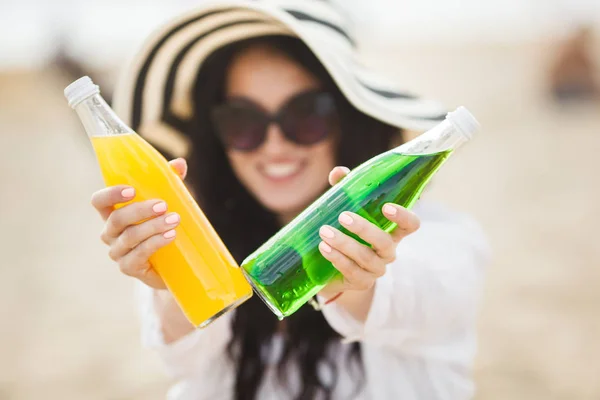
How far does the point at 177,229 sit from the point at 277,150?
2.27 feet

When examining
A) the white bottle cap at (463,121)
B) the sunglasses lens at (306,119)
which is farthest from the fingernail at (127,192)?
the sunglasses lens at (306,119)

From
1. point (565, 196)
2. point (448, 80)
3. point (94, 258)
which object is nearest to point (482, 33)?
point (448, 80)

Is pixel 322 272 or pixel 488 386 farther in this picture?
pixel 488 386

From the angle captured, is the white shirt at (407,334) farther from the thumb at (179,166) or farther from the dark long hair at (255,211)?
the thumb at (179,166)

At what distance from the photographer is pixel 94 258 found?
5.25 m

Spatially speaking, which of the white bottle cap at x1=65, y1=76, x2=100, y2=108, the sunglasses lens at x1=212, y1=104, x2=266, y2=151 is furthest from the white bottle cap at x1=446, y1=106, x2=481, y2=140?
the sunglasses lens at x1=212, y1=104, x2=266, y2=151

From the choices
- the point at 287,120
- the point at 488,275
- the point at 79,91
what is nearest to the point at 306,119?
the point at 287,120

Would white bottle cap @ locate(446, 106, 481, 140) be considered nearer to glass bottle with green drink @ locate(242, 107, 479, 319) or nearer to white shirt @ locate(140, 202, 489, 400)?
glass bottle with green drink @ locate(242, 107, 479, 319)

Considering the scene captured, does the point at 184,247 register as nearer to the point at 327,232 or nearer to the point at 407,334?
the point at 327,232

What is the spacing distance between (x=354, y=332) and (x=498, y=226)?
420 cm

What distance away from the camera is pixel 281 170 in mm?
1779

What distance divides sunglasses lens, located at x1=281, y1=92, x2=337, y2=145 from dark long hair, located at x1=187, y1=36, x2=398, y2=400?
0.59 feet

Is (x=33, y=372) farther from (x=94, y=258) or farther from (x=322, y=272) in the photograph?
(x=322, y=272)

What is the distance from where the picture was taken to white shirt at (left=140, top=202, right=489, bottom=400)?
1.40m
